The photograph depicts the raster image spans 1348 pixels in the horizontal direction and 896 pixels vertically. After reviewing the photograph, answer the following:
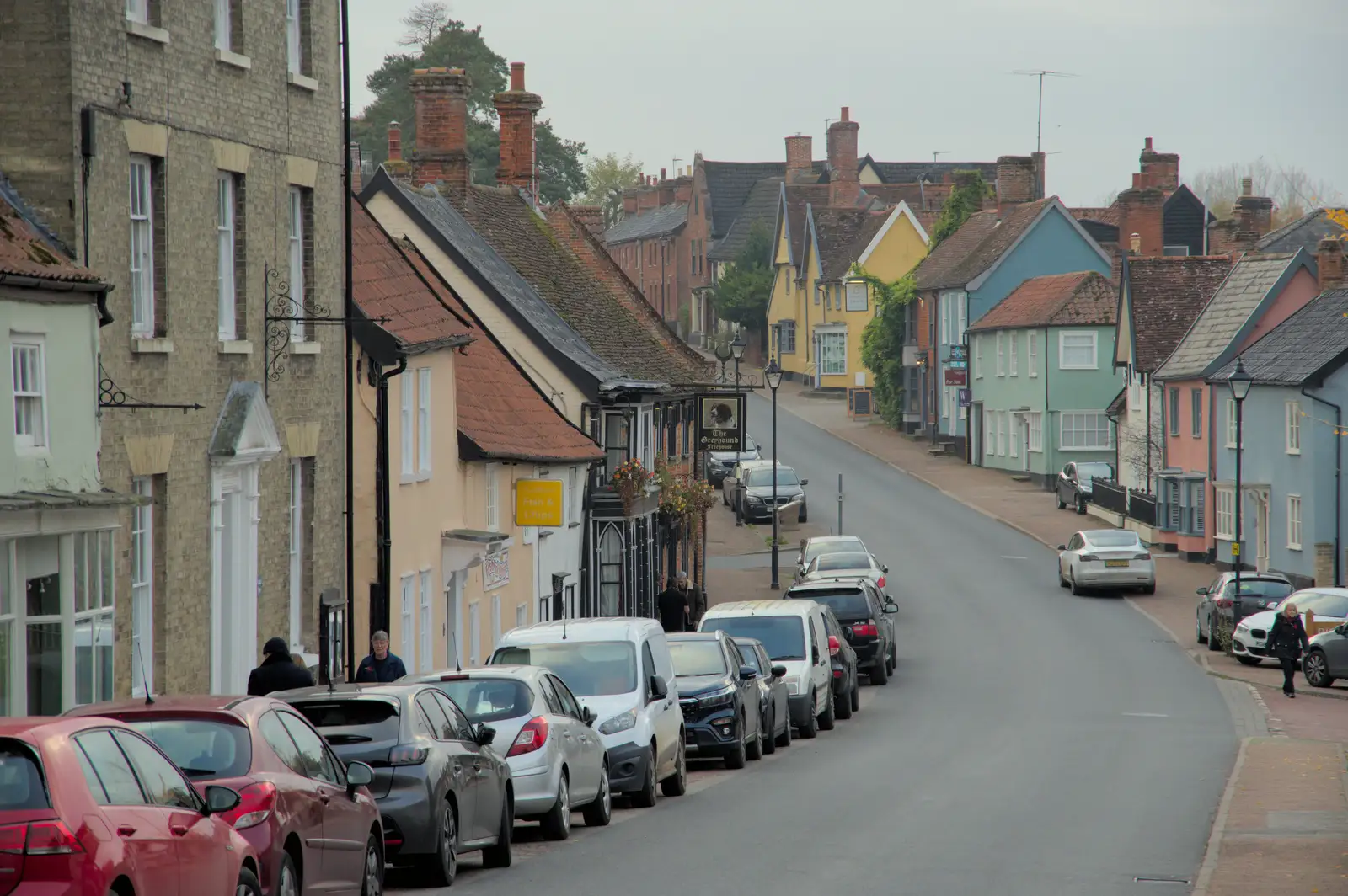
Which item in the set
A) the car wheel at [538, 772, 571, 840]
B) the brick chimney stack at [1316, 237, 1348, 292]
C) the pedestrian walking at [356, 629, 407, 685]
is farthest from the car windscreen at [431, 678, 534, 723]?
the brick chimney stack at [1316, 237, 1348, 292]

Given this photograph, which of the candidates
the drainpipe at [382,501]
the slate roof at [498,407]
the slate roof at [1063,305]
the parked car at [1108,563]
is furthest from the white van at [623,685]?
the slate roof at [1063,305]

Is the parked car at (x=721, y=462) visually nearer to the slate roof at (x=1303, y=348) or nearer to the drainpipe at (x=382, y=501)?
the slate roof at (x=1303, y=348)

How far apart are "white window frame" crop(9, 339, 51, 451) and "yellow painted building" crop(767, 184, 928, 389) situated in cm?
7958

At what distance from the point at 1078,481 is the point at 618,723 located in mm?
50057

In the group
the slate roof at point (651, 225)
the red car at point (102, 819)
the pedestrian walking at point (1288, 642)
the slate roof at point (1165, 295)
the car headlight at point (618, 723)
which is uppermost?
the slate roof at point (651, 225)

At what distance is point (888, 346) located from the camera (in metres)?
90.9

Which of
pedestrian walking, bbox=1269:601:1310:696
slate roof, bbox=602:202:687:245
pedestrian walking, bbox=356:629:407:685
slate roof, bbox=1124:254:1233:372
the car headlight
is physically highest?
slate roof, bbox=602:202:687:245

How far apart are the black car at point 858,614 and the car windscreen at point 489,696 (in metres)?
19.1

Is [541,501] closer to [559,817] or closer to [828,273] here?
[559,817]

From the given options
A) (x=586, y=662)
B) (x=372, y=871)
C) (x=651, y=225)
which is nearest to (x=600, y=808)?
(x=586, y=662)

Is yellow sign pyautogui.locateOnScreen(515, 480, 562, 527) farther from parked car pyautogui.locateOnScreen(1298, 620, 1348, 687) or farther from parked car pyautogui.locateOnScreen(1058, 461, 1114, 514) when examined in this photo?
parked car pyautogui.locateOnScreen(1058, 461, 1114, 514)

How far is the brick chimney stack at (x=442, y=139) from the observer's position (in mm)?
42406

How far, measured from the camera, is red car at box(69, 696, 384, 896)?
10.8 m

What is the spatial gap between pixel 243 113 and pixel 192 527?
4805 millimetres
